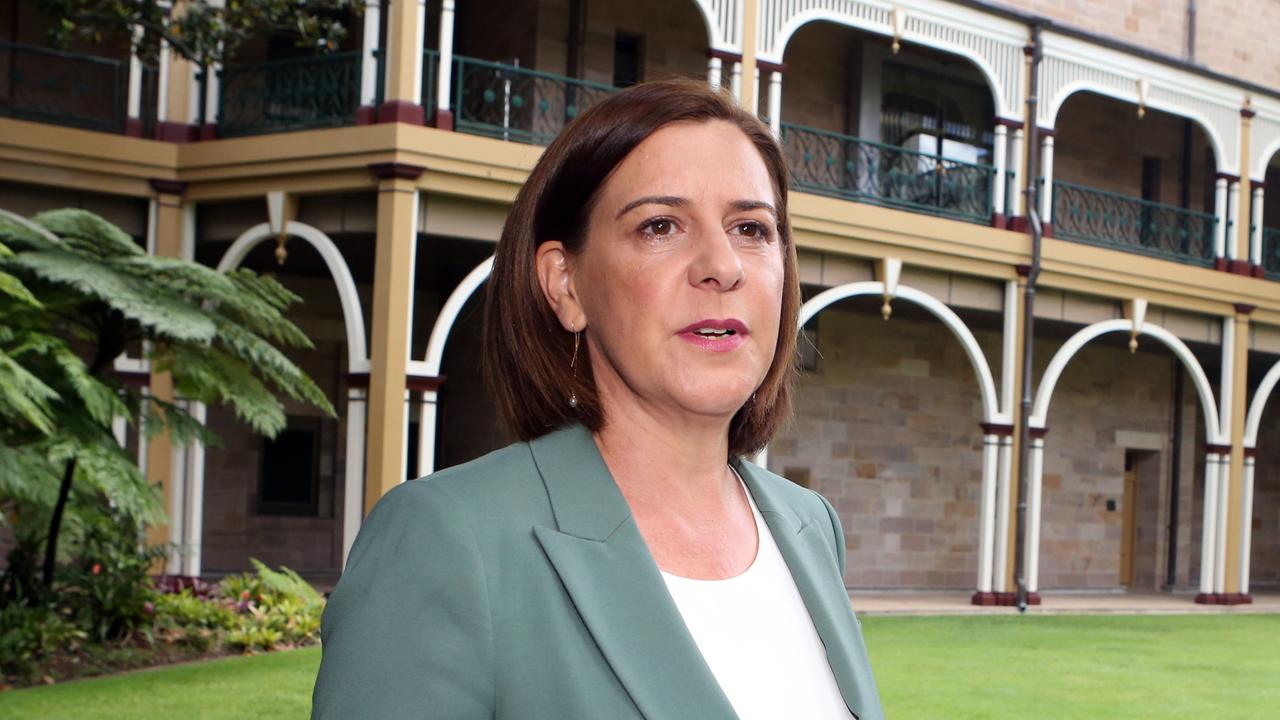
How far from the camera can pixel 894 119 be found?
761 inches

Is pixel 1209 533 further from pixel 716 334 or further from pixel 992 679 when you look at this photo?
pixel 716 334

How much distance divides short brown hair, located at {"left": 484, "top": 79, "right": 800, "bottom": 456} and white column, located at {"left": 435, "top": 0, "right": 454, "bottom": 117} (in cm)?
1128

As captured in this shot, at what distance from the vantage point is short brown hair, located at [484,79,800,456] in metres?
1.75

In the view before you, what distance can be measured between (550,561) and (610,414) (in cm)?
29

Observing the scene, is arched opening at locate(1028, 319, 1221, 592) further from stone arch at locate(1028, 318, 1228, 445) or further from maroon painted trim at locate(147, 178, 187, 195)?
maroon painted trim at locate(147, 178, 187, 195)

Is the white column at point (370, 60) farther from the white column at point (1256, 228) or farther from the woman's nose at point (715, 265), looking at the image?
the white column at point (1256, 228)

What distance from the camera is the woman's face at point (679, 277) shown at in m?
1.73

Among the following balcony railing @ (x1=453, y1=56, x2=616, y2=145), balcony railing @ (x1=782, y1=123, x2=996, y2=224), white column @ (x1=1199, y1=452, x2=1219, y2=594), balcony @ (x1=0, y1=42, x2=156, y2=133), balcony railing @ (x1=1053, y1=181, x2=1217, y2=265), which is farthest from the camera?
white column @ (x1=1199, y1=452, x2=1219, y2=594)

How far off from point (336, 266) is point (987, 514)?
306 inches

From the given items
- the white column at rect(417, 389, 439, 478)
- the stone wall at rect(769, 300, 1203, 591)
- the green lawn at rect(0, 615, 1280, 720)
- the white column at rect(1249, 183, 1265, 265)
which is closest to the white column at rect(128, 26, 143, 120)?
the white column at rect(417, 389, 439, 478)

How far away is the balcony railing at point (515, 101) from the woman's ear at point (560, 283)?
10.9 metres

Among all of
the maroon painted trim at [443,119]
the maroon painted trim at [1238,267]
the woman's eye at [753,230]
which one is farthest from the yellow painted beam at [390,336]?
the maroon painted trim at [1238,267]

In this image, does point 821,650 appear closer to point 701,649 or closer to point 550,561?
point 701,649

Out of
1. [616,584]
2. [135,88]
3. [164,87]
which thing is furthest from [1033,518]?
[616,584]
